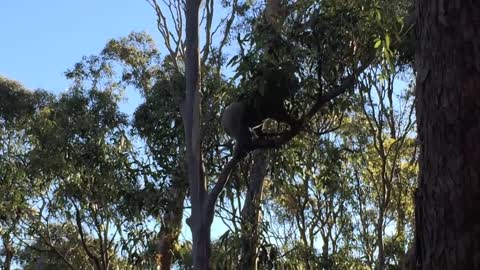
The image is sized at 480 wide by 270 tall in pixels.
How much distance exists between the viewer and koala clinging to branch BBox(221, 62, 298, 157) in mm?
5449

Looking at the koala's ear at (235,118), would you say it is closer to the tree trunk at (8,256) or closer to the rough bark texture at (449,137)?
the rough bark texture at (449,137)

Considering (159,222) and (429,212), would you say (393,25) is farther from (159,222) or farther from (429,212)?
(159,222)

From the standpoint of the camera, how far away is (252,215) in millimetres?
8195

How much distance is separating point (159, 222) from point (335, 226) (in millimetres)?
4898

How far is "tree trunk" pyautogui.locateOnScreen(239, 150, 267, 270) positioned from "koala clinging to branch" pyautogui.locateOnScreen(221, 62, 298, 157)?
1.42 m

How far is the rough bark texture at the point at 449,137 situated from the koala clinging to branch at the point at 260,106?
10.4ft

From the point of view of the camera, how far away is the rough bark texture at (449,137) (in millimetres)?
2016

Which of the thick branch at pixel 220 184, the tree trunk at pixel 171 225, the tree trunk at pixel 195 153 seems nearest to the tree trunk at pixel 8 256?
the tree trunk at pixel 171 225

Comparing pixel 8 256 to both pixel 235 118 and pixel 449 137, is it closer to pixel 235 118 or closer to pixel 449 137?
pixel 235 118

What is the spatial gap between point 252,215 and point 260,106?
2.92 meters

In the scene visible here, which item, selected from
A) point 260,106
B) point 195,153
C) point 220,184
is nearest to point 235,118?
point 260,106

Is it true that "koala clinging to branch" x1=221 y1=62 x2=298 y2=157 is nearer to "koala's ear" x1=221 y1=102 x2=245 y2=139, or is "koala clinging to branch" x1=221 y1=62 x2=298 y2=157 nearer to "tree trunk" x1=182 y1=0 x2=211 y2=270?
"koala's ear" x1=221 y1=102 x2=245 y2=139

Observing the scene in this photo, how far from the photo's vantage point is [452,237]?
6.63ft

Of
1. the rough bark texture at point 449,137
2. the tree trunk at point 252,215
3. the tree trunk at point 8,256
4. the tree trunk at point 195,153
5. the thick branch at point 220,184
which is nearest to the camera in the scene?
the rough bark texture at point 449,137
